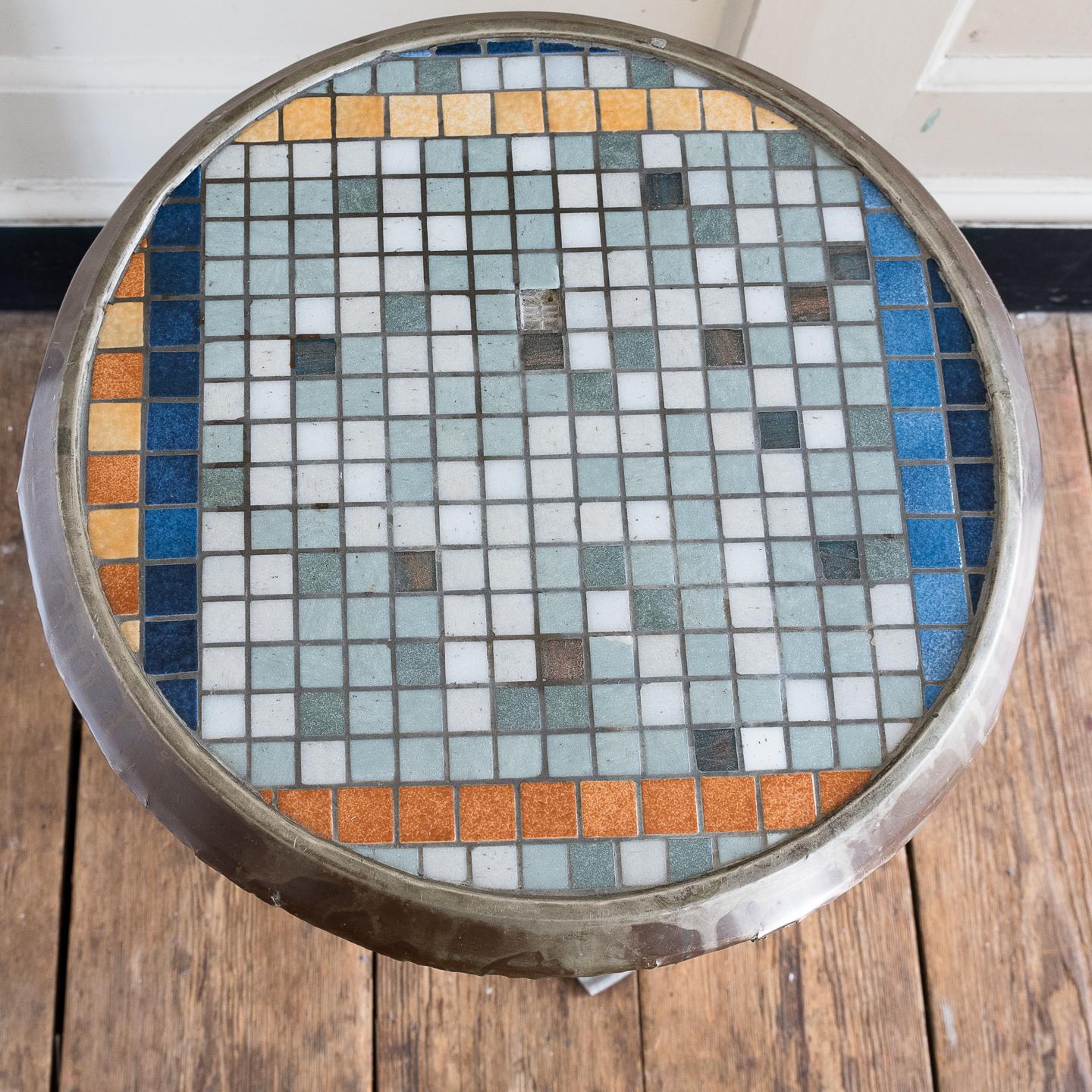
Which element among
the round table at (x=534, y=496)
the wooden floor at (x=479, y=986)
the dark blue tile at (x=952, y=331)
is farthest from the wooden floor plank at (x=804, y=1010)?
the dark blue tile at (x=952, y=331)

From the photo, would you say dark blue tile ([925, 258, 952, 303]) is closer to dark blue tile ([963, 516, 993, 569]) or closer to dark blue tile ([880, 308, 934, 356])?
dark blue tile ([880, 308, 934, 356])

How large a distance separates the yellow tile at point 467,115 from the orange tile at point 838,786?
413 millimetres

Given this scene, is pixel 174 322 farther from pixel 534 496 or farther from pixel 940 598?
pixel 940 598

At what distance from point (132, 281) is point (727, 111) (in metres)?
0.36

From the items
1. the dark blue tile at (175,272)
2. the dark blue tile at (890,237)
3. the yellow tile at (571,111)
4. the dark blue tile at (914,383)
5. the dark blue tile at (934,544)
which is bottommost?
the dark blue tile at (934,544)

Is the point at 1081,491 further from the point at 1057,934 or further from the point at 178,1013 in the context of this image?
the point at 178,1013

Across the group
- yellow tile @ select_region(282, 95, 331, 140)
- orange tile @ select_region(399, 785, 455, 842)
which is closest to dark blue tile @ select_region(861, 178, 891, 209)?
yellow tile @ select_region(282, 95, 331, 140)

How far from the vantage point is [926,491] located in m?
0.59

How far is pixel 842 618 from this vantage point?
574mm

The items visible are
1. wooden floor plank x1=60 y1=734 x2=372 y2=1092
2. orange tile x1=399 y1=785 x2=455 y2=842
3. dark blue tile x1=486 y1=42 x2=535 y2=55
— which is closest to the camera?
orange tile x1=399 y1=785 x2=455 y2=842

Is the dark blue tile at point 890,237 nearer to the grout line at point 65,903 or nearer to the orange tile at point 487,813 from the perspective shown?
the orange tile at point 487,813

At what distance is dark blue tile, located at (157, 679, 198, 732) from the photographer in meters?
0.55

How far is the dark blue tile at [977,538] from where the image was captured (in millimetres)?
587

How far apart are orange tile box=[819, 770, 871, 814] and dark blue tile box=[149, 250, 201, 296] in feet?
1.42
